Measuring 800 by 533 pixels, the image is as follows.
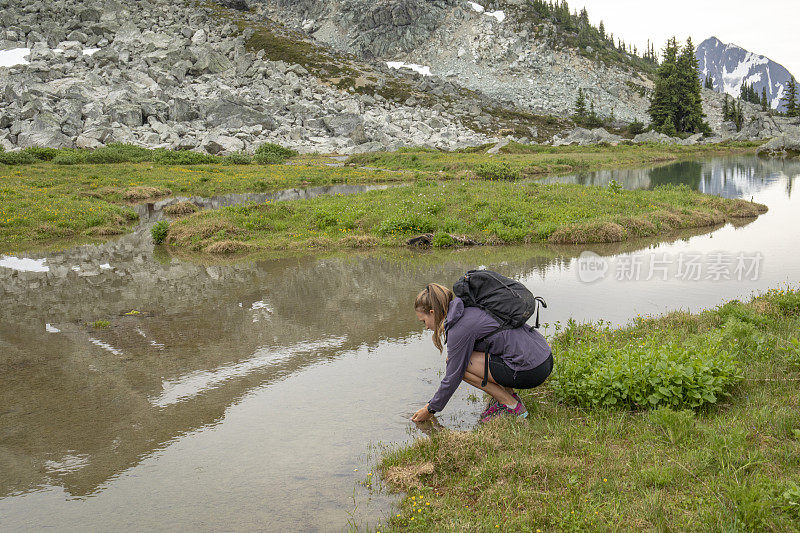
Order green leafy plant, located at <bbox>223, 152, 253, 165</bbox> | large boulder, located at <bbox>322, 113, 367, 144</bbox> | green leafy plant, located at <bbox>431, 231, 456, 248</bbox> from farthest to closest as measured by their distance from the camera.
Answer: large boulder, located at <bbox>322, 113, 367, 144</bbox> → green leafy plant, located at <bbox>223, 152, 253, 165</bbox> → green leafy plant, located at <bbox>431, 231, 456, 248</bbox>

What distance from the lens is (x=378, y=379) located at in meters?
8.48

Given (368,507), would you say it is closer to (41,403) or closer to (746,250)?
(41,403)

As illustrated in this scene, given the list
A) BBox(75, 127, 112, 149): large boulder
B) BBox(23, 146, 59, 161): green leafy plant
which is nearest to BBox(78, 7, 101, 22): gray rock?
BBox(75, 127, 112, 149): large boulder

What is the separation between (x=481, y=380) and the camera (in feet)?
21.3

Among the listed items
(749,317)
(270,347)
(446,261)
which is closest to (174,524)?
(270,347)

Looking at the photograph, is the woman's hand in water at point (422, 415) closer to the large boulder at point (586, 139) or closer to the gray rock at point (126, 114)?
the gray rock at point (126, 114)

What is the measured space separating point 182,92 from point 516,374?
264ft

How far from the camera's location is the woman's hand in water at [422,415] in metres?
6.49

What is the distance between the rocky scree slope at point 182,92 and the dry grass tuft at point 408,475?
59091mm

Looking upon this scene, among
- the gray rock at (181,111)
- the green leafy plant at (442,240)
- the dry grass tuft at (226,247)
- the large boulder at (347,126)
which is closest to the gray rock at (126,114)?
the gray rock at (181,111)

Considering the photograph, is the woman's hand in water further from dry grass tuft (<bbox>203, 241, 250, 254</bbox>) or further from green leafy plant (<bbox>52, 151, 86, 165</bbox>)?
green leafy plant (<bbox>52, 151, 86, 165</bbox>)

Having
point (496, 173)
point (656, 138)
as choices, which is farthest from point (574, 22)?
point (496, 173)

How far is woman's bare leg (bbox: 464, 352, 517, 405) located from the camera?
6.40 meters

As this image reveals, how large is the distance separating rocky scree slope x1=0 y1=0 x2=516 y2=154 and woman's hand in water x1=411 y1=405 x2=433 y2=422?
58214 millimetres
